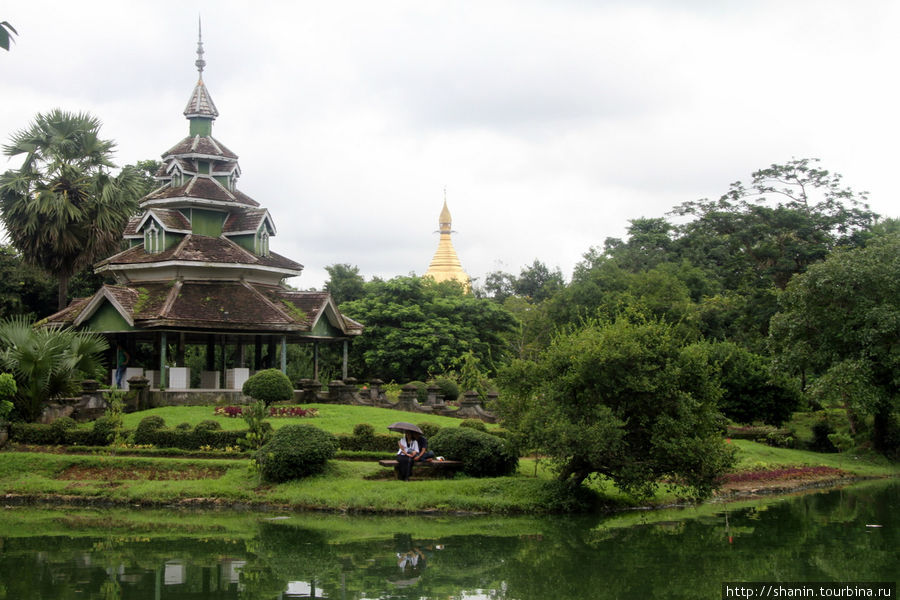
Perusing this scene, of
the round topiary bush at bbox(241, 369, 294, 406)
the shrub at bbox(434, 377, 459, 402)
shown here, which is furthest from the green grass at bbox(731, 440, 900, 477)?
the round topiary bush at bbox(241, 369, 294, 406)

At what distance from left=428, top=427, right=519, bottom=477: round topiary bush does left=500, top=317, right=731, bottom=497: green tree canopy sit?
172 cm

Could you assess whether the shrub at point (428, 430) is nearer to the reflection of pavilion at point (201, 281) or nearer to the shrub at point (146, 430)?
the shrub at point (146, 430)

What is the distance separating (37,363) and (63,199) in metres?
11.1

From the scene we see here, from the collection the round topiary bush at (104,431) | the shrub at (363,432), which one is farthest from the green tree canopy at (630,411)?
the round topiary bush at (104,431)

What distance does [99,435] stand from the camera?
867 inches

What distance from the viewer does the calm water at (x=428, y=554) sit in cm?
1159

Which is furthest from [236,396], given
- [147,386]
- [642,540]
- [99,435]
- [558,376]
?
[642,540]

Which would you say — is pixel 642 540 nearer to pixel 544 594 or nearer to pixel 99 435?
pixel 544 594

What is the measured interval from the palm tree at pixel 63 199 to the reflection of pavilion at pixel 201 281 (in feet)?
4.26

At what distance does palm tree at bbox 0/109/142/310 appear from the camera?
105 feet

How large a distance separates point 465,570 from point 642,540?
3.59 meters

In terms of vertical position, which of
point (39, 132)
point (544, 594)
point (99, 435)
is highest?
point (39, 132)

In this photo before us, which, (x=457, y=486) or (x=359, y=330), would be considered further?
(x=359, y=330)

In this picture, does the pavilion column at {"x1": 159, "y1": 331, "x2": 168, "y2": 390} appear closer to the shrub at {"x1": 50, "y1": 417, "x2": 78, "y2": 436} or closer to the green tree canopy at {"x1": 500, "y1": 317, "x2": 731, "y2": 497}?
the shrub at {"x1": 50, "y1": 417, "x2": 78, "y2": 436}
